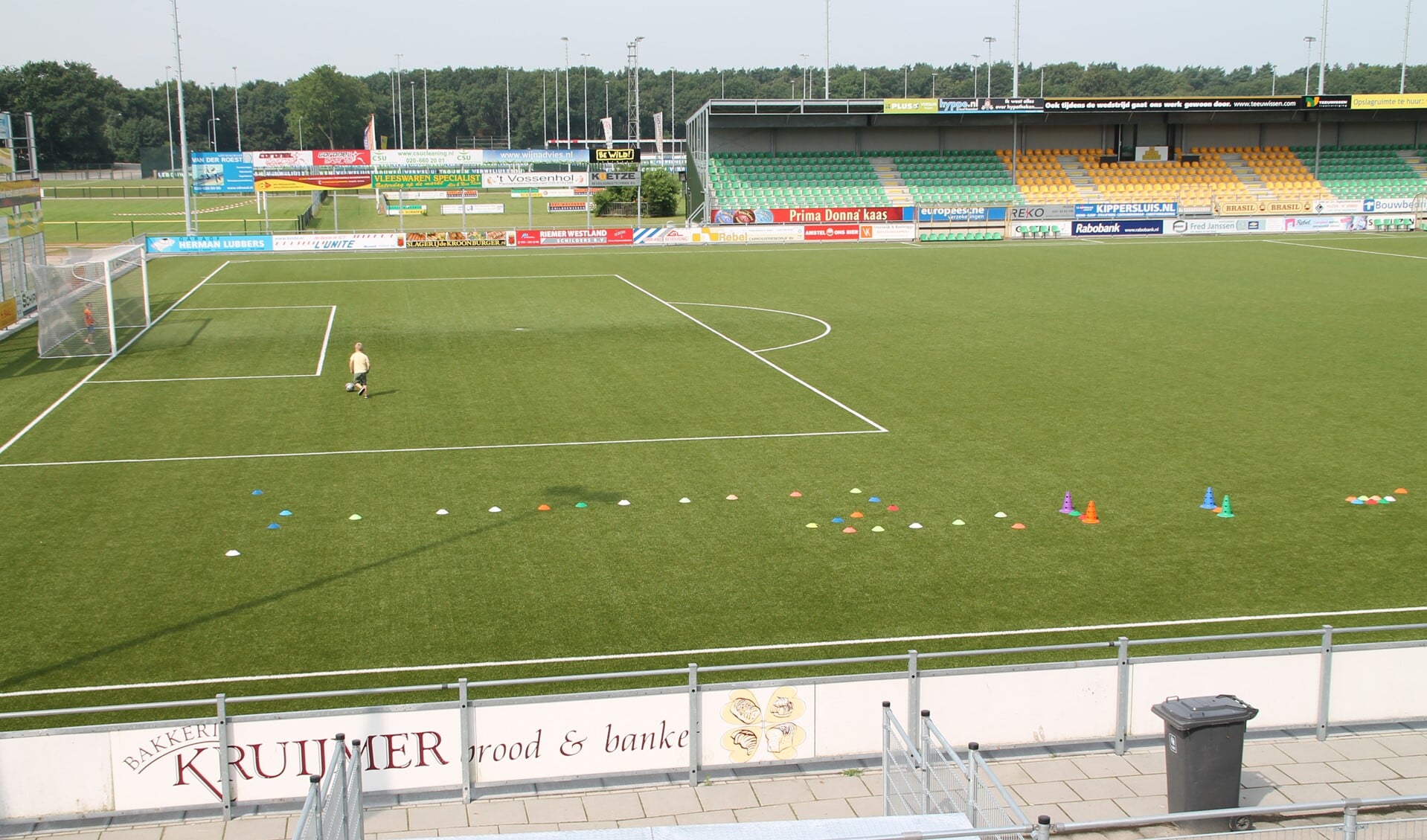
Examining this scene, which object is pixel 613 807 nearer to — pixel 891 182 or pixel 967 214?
pixel 967 214

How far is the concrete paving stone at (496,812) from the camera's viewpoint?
32.6ft

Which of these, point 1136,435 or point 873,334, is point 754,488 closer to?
point 1136,435

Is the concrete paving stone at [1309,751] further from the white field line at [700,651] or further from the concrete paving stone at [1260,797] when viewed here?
the white field line at [700,651]

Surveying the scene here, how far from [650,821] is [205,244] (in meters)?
57.0

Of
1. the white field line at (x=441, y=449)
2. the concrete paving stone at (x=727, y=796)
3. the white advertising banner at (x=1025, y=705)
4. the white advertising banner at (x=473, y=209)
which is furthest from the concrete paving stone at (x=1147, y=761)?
the white advertising banner at (x=473, y=209)

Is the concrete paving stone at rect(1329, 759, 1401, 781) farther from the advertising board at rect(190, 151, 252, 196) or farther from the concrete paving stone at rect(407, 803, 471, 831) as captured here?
the advertising board at rect(190, 151, 252, 196)

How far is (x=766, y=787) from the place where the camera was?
10461mm

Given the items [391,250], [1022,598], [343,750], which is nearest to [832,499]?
[1022,598]

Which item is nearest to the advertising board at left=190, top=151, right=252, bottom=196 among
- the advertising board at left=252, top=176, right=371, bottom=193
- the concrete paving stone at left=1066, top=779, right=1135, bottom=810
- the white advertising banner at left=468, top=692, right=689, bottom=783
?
the advertising board at left=252, top=176, right=371, bottom=193

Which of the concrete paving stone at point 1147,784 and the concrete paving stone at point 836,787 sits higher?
the concrete paving stone at point 836,787

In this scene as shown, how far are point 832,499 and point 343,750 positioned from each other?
1141 cm

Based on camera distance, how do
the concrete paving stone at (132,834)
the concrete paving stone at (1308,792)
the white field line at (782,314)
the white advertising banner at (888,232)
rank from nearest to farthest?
the concrete paving stone at (132,834) < the concrete paving stone at (1308,792) < the white field line at (782,314) < the white advertising banner at (888,232)

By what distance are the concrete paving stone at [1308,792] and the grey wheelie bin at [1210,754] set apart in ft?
3.04

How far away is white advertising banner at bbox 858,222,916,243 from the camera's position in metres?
65.0
